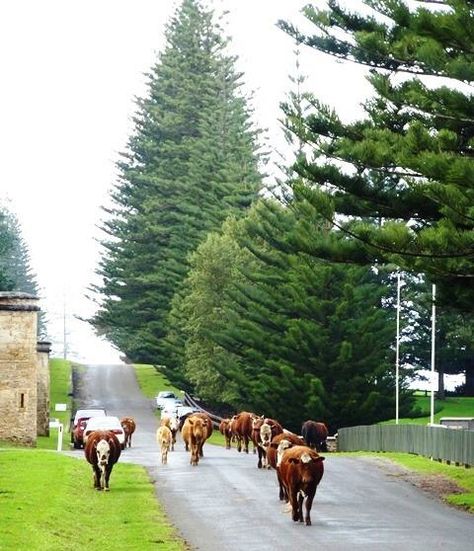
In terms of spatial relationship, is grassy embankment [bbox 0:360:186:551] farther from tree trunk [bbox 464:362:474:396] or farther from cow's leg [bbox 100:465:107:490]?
tree trunk [bbox 464:362:474:396]

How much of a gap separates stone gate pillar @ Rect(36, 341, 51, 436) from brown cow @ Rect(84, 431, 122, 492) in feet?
89.0

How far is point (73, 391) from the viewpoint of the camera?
302 feet

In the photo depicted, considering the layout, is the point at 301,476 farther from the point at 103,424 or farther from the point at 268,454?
the point at 103,424

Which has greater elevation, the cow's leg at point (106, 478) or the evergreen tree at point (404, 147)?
the evergreen tree at point (404, 147)

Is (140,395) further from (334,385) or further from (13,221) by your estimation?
(13,221)

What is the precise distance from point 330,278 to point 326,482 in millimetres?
32369

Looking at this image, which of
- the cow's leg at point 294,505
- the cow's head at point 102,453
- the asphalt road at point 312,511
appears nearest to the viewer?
the asphalt road at point 312,511

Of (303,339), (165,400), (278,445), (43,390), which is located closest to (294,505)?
(278,445)

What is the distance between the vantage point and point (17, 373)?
46.0 metres

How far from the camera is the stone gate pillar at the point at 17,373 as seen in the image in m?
45.8

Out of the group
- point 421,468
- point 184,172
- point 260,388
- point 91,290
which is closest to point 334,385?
point 260,388

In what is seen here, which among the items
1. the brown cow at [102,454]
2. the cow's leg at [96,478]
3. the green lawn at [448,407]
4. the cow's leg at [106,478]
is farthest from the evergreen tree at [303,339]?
the cow's leg at [106,478]

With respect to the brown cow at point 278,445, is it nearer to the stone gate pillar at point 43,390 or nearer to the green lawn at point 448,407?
the stone gate pillar at point 43,390

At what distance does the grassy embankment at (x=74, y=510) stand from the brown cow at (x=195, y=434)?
151cm
